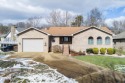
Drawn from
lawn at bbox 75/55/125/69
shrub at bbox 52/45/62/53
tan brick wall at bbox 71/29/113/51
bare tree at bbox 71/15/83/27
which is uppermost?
bare tree at bbox 71/15/83/27

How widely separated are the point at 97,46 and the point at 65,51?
533 cm

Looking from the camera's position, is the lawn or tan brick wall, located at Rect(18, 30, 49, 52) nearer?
the lawn

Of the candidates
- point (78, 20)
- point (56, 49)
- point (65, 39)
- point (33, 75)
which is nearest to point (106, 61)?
point (33, 75)

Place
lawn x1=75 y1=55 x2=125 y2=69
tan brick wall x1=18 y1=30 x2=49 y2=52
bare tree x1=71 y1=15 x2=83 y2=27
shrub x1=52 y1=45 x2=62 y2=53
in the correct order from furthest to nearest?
1. bare tree x1=71 y1=15 x2=83 y2=27
2. tan brick wall x1=18 y1=30 x2=49 y2=52
3. shrub x1=52 y1=45 x2=62 y2=53
4. lawn x1=75 y1=55 x2=125 y2=69

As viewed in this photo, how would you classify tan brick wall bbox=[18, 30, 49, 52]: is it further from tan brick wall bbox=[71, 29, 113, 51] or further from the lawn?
the lawn

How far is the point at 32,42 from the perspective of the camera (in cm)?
3250

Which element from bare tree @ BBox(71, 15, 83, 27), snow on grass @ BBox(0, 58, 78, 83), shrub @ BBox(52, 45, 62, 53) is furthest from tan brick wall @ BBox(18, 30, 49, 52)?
bare tree @ BBox(71, 15, 83, 27)

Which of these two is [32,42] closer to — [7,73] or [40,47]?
[40,47]

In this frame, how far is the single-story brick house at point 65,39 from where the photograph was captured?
106 feet

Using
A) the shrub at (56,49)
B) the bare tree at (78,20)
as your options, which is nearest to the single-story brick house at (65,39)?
the shrub at (56,49)

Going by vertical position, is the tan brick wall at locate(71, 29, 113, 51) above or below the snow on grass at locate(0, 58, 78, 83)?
above

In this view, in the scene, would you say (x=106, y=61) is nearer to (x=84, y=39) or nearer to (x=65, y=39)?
(x=84, y=39)

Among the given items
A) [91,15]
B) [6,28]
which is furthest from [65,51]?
[6,28]

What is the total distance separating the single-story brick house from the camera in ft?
106
